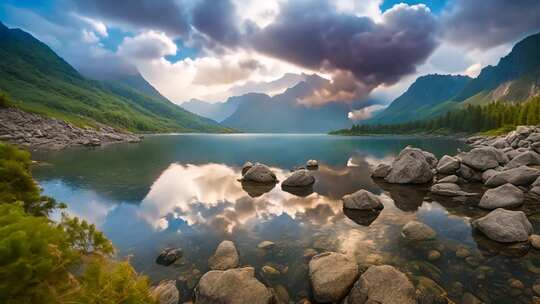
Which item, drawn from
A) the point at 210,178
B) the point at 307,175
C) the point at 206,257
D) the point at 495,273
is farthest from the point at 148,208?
the point at 495,273

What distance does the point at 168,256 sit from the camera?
40.0ft

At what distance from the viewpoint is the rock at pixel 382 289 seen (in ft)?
27.6

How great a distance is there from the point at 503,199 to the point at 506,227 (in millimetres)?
7179

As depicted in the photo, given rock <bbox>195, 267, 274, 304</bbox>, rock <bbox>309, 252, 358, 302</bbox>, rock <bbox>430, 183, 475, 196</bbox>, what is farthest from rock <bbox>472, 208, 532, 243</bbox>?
rock <bbox>195, 267, 274, 304</bbox>

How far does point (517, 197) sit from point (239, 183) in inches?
1048

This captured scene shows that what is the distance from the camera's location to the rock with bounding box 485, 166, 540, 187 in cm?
2370

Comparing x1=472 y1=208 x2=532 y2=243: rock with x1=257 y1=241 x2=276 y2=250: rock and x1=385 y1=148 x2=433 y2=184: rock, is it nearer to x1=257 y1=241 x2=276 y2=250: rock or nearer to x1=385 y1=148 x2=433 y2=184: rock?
x1=257 y1=241 x2=276 y2=250: rock

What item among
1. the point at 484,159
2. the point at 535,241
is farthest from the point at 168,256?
the point at 484,159

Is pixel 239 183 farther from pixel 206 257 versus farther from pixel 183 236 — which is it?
pixel 206 257

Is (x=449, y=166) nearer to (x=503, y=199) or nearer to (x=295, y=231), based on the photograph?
(x=503, y=199)

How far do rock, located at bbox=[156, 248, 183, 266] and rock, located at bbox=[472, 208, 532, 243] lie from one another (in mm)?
17618

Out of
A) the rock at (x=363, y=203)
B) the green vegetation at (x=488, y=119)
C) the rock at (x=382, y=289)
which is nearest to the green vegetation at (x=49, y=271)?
the rock at (x=382, y=289)

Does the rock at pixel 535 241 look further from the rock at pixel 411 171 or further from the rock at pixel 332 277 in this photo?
the rock at pixel 411 171

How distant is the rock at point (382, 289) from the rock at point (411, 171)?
75.2 ft
